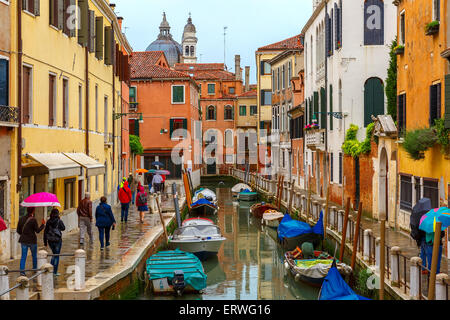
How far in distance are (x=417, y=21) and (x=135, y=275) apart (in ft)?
27.1

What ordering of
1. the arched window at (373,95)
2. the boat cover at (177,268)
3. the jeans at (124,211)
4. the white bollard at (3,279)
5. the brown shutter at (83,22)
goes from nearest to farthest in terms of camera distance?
the white bollard at (3,279) < the boat cover at (177,268) < the brown shutter at (83,22) < the jeans at (124,211) < the arched window at (373,95)

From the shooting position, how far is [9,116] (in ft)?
41.5

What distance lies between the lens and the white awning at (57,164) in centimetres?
1395

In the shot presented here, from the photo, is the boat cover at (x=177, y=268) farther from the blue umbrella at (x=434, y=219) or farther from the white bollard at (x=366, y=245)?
the blue umbrella at (x=434, y=219)

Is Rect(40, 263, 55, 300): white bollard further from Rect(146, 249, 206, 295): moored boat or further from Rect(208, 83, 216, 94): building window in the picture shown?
Rect(208, 83, 216, 94): building window

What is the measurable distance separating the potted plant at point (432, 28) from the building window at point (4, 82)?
8277 mm

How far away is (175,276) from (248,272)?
3964 millimetres

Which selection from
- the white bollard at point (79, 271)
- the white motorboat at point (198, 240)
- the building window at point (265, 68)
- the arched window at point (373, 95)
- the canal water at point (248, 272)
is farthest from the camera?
the building window at point (265, 68)

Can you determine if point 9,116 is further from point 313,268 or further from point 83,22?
point 313,268

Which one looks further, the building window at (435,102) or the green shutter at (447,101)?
the building window at (435,102)

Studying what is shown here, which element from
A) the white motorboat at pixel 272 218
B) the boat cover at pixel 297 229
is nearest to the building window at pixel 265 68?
the white motorboat at pixel 272 218

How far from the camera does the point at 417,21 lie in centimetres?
1544

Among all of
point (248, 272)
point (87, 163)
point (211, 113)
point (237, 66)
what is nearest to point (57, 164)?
point (87, 163)

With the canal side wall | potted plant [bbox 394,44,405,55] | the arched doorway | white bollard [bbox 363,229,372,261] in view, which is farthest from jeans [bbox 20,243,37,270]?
the arched doorway
